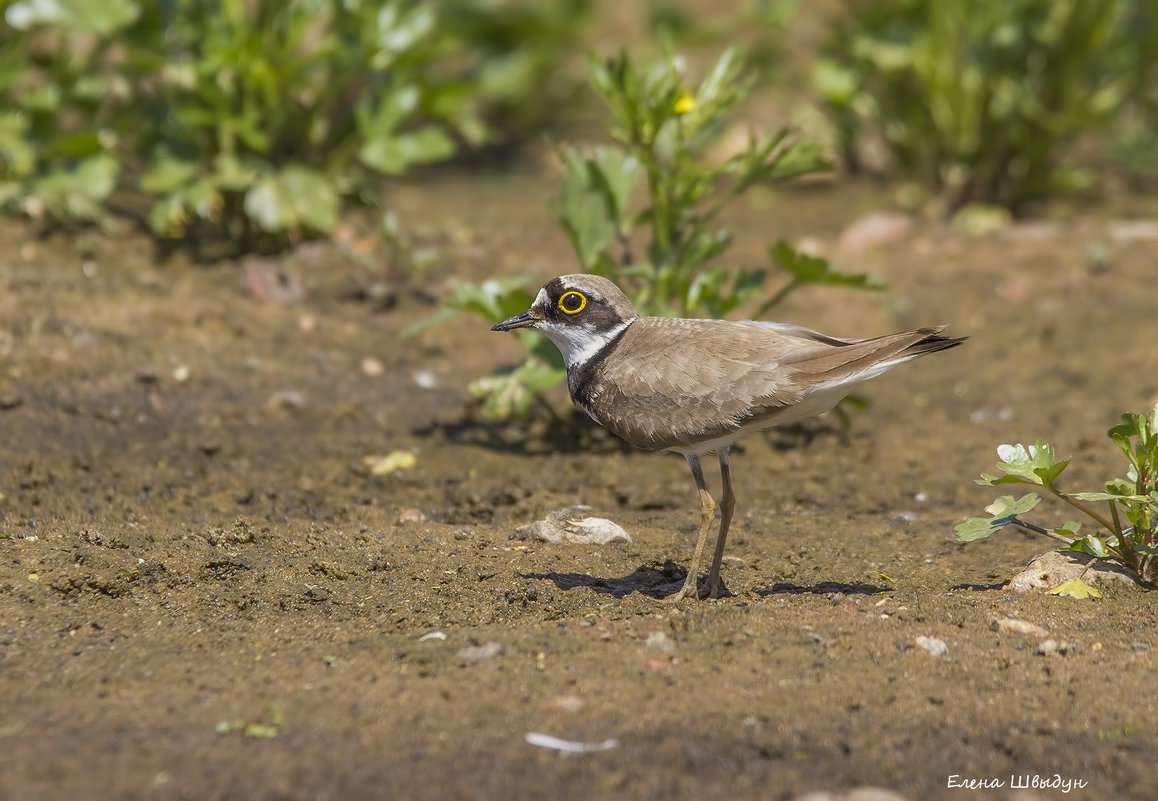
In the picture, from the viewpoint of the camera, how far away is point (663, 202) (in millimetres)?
6465

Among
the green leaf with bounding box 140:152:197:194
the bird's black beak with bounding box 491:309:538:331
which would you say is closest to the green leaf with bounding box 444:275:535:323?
the bird's black beak with bounding box 491:309:538:331

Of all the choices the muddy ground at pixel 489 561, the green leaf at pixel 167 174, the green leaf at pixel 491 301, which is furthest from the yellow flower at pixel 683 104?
the green leaf at pixel 167 174

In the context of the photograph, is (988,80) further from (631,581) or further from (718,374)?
(631,581)

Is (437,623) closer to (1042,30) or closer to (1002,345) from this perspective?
(1002,345)

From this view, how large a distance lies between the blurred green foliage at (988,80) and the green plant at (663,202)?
3.09 metres

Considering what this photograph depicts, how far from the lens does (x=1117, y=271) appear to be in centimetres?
871

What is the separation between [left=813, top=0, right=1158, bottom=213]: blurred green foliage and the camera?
29.8ft

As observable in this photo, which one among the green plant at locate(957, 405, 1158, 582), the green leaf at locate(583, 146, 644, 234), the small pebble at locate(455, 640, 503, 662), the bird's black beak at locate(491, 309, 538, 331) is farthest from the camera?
the green leaf at locate(583, 146, 644, 234)

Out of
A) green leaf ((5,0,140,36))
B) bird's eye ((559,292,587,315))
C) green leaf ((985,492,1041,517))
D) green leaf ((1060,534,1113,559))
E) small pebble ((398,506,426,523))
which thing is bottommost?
small pebble ((398,506,426,523))

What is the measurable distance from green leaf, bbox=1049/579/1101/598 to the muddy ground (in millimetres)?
110

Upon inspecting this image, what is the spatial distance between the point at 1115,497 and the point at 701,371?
152 cm

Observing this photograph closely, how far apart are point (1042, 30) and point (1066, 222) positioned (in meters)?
1.47

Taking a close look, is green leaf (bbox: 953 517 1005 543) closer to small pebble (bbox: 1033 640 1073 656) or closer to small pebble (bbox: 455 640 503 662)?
small pebble (bbox: 1033 640 1073 656)

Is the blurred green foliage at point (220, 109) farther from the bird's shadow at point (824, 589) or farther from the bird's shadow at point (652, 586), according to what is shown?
the bird's shadow at point (824, 589)
